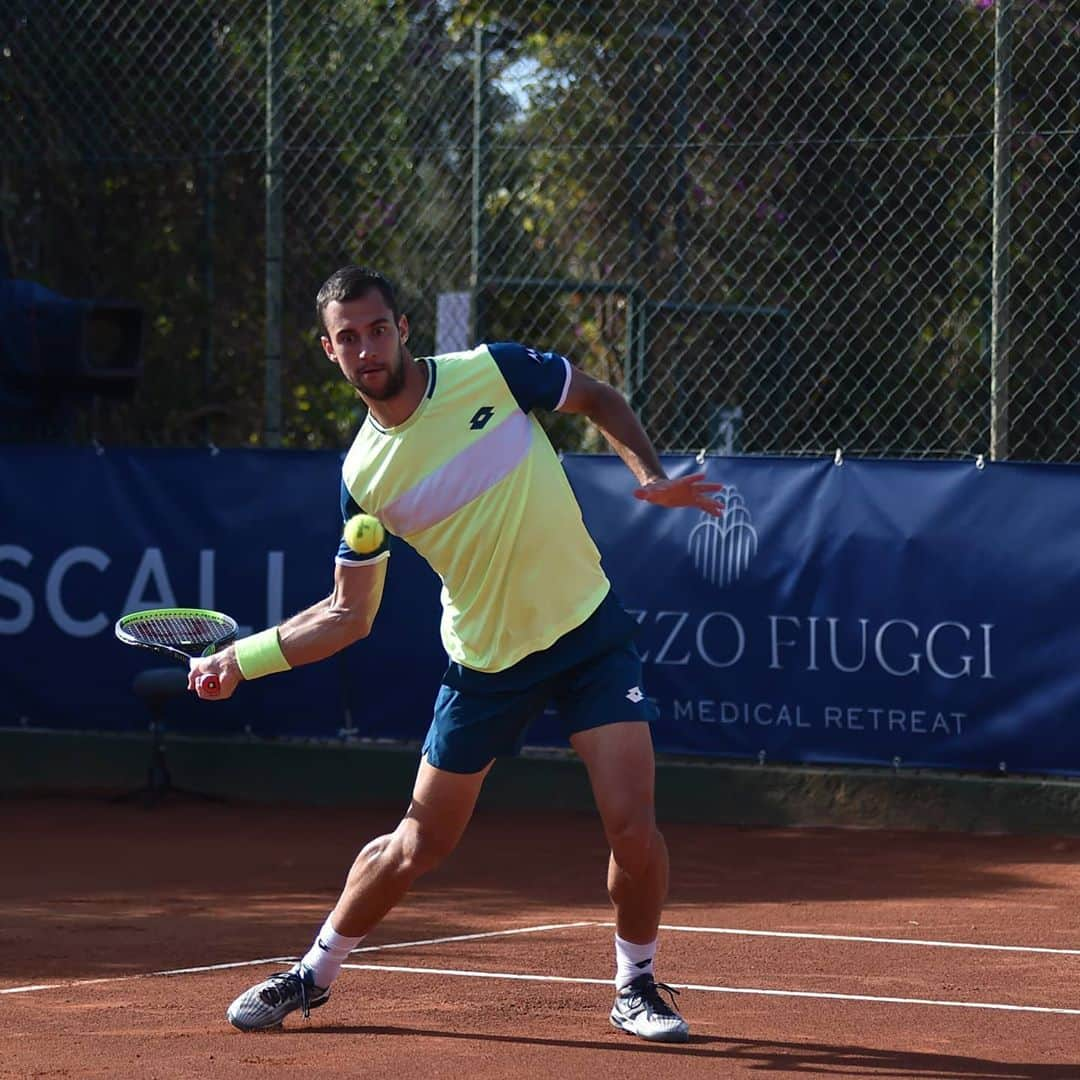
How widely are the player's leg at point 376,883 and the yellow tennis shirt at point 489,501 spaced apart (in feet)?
1.07

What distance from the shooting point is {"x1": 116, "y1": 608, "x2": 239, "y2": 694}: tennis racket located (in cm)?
523

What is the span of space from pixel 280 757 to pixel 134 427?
2407 millimetres

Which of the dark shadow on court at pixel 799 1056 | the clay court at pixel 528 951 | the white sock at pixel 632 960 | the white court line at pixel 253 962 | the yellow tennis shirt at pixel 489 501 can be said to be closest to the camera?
the dark shadow on court at pixel 799 1056

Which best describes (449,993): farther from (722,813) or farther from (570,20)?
(570,20)

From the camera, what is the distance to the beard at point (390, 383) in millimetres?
5016

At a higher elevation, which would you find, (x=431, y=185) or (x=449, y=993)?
(x=431, y=185)

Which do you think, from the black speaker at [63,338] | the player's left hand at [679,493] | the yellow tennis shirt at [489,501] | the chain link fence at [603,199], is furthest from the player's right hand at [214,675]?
the black speaker at [63,338]

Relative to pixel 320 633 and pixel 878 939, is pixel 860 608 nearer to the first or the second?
pixel 878 939

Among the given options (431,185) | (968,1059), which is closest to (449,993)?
(968,1059)

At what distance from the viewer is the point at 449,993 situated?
5.79 meters

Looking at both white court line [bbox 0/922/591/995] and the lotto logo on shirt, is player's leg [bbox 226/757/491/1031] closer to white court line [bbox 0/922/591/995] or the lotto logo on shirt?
white court line [bbox 0/922/591/995]

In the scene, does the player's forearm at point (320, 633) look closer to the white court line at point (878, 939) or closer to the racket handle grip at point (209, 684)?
the racket handle grip at point (209, 684)

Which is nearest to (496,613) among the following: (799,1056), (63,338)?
(799,1056)

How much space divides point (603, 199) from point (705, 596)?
219 centimetres
